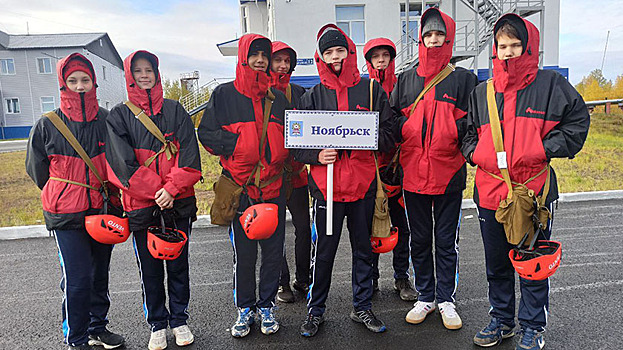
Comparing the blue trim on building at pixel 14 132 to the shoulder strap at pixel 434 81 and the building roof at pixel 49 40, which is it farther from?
the shoulder strap at pixel 434 81

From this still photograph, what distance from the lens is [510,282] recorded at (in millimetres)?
3512

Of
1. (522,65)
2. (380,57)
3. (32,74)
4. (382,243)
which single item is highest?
(32,74)

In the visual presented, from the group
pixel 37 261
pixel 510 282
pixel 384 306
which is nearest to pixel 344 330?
pixel 384 306

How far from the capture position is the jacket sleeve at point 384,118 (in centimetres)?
368

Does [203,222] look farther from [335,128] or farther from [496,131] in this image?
[496,131]

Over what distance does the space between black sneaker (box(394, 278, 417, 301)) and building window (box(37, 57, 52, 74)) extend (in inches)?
1782

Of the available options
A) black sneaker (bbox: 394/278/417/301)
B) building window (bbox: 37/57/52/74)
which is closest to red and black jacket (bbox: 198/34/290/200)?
black sneaker (bbox: 394/278/417/301)

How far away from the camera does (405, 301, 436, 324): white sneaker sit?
3.94 metres

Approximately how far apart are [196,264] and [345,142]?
3.22 m

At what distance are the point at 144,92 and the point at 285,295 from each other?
8.23 ft

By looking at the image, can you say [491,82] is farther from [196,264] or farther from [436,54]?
[196,264]

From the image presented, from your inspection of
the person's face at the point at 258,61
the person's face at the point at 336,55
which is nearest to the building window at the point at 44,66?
the person's face at the point at 258,61

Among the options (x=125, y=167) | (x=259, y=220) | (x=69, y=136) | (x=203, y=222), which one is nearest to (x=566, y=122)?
(x=259, y=220)

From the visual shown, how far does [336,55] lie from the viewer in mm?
3574
